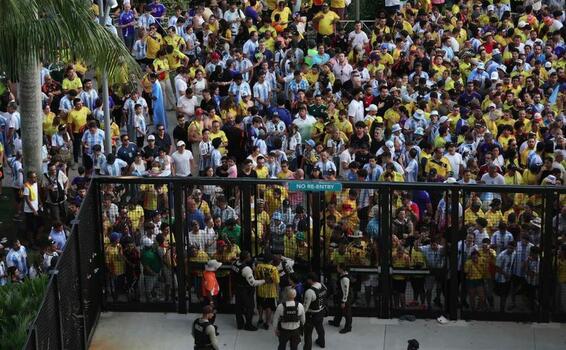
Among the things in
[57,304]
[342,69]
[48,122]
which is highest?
[342,69]

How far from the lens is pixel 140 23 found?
2908 cm

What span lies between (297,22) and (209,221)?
1220cm

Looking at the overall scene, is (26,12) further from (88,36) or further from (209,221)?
(209,221)

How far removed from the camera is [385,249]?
18078 millimetres

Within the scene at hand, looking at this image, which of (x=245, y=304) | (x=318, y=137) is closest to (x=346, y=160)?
(x=318, y=137)

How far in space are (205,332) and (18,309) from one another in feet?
8.43

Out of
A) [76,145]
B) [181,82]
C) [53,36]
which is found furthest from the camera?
[181,82]

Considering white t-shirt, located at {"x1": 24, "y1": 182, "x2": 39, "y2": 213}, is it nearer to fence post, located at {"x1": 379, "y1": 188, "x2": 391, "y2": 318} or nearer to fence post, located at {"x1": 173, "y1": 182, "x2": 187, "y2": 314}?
fence post, located at {"x1": 173, "y1": 182, "x2": 187, "y2": 314}

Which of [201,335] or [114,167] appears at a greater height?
[114,167]

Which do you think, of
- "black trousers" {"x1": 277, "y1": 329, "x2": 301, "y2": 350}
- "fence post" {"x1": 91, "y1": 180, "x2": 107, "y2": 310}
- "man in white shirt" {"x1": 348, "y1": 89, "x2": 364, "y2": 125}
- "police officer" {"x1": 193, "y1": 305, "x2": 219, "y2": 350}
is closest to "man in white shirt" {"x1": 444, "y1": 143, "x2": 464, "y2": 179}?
"man in white shirt" {"x1": 348, "y1": 89, "x2": 364, "y2": 125}

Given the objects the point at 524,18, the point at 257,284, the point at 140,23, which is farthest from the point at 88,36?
the point at 524,18

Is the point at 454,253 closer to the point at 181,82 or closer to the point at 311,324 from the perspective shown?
the point at 311,324

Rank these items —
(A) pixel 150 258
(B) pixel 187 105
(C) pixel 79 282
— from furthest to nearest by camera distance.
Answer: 1. (B) pixel 187 105
2. (A) pixel 150 258
3. (C) pixel 79 282

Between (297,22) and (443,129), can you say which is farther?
(297,22)
